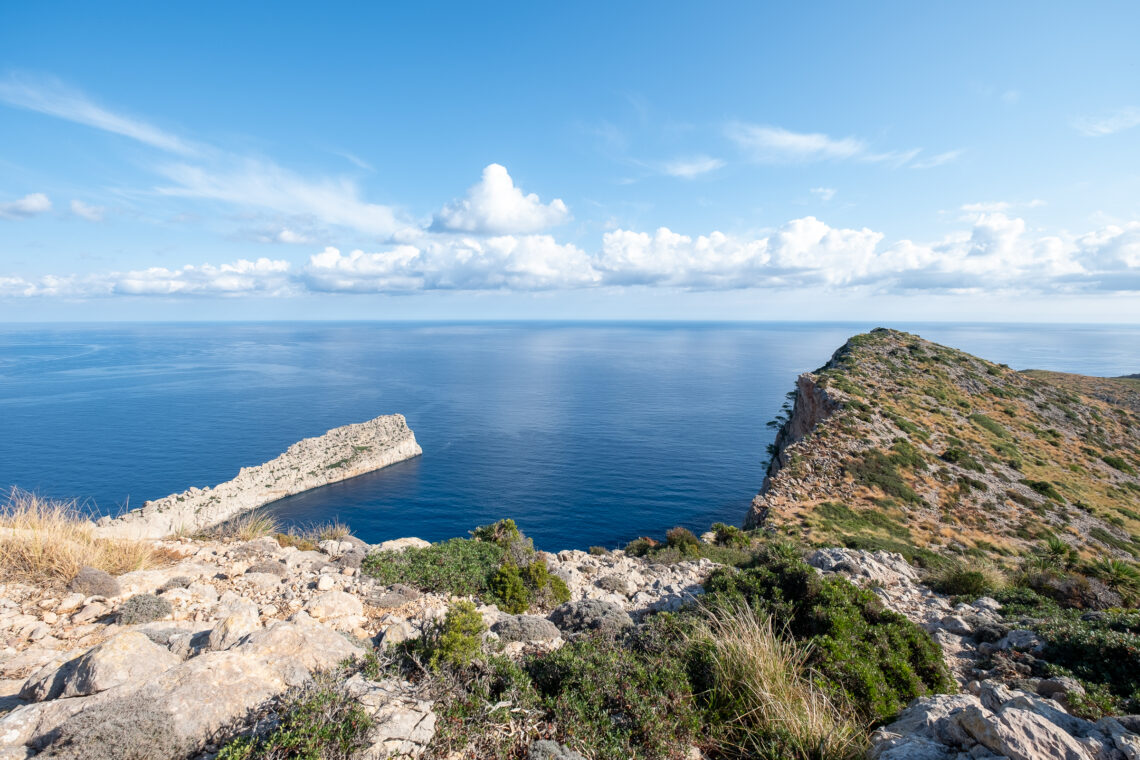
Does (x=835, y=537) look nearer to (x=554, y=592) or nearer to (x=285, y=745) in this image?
(x=554, y=592)

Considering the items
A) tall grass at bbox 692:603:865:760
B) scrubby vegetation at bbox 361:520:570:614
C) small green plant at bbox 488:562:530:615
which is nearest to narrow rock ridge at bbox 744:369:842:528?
scrubby vegetation at bbox 361:520:570:614

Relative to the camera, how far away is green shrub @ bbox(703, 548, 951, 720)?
6.52 meters

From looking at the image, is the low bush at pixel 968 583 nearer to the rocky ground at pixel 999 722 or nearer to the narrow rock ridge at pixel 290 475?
the rocky ground at pixel 999 722

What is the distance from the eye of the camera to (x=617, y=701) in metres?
5.74

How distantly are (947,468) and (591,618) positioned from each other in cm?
3294

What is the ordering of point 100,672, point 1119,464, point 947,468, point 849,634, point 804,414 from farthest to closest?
point 804,414 → point 1119,464 → point 947,468 → point 849,634 → point 100,672

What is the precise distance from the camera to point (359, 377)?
445 ft

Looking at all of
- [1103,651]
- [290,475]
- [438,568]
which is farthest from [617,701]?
[290,475]

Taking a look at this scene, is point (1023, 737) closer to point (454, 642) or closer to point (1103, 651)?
point (1103, 651)

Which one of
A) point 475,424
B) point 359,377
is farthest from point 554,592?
point 359,377

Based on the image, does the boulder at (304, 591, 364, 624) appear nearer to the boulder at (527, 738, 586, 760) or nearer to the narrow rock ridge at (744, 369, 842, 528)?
the boulder at (527, 738, 586, 760)

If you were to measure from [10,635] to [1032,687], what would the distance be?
14.7 meters

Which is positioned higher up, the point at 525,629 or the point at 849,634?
the point at 849,634

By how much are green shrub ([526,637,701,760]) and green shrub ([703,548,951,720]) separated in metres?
2.20
